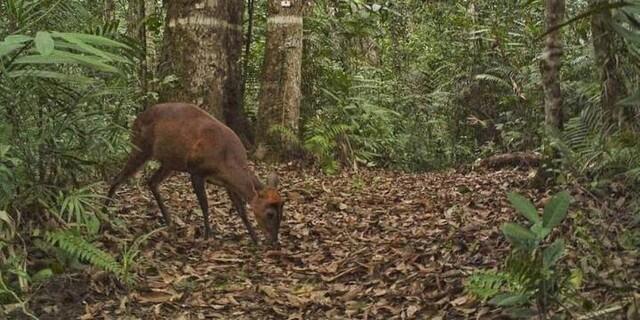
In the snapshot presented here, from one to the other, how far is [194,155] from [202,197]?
1.28ft

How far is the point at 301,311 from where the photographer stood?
479cm

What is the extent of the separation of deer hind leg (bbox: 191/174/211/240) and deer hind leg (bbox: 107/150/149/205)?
48 cm

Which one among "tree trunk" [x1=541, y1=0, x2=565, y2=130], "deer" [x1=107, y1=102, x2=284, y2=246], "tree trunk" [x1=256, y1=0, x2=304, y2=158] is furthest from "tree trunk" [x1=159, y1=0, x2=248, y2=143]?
"tree trunk" [x1=541, y1=0, x2=565, y2=130]

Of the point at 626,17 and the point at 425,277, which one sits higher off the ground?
the point at 626,17

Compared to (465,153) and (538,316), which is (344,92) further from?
(538,316)

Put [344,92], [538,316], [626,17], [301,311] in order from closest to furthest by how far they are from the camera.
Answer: [626,17] → [538,316] → [301,311] → [344,92]

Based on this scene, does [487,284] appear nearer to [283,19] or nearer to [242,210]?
[242,210]

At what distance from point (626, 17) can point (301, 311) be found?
2.84 metres

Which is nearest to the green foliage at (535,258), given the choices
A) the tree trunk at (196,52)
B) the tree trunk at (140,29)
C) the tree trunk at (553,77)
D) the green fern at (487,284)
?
the green fern at (487,284)

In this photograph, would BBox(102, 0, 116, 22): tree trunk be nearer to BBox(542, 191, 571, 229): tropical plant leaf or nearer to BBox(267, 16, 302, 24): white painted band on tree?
BBox(267, 16, 302, 24): white painted band on tree

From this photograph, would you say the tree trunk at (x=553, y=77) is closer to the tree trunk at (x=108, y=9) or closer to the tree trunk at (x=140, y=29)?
the tree trunk at (x=140, y=29)

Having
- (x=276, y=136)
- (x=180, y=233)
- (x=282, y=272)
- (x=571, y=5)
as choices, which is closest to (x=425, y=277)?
(x=282, y=272)

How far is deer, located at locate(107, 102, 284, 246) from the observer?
7035mm

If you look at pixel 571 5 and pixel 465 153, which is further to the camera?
pixel 465 153
